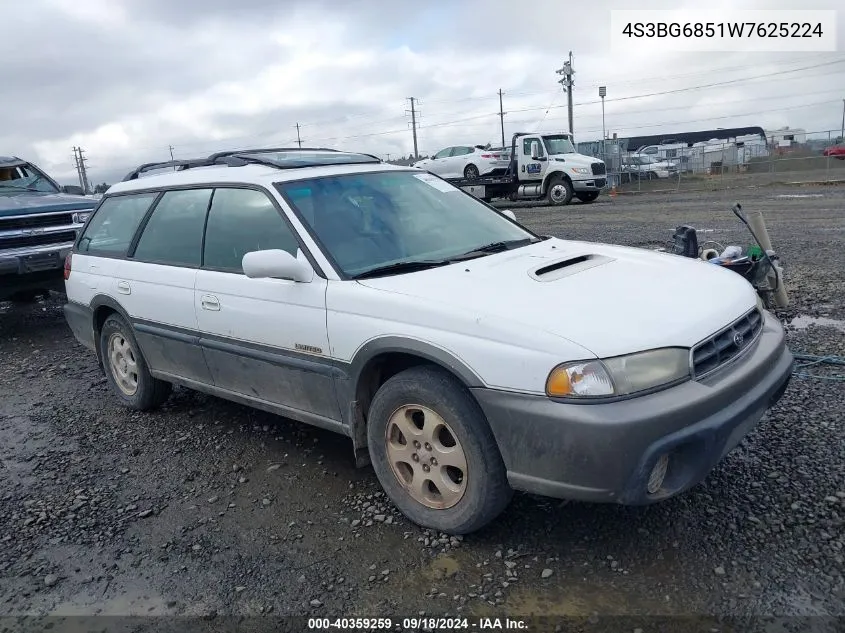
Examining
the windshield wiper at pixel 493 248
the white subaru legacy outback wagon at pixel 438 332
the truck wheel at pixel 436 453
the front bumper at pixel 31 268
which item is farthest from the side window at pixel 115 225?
the truck wheel at pixel 436 453

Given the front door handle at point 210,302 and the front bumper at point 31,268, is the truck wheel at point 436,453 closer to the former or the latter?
the front door handle at point 210,302

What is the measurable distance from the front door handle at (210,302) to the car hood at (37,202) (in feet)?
16.1

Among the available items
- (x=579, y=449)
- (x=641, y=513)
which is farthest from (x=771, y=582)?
(x=579, y=449)

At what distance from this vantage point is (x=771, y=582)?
2682 mm

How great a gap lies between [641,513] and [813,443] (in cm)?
120

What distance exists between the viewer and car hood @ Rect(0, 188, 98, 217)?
7.79m

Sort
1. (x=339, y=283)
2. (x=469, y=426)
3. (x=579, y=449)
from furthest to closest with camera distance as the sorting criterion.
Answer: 1. (x=339, y=283)
2. (x=469, y=426)
3. (x=579, y=449)

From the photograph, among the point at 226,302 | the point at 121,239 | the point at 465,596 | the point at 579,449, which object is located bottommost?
the point at 465,596

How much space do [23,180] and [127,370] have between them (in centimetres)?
574

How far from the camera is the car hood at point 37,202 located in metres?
7.79

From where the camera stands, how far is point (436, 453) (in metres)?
3.10

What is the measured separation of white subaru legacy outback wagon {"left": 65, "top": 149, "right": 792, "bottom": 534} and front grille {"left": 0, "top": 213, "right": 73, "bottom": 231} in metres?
3.63

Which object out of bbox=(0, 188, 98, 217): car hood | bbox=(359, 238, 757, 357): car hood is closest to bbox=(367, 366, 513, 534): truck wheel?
bbox=(359, 238, 757, 357): car hood

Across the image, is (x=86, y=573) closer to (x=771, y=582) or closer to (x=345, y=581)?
(x=345, y=581)
